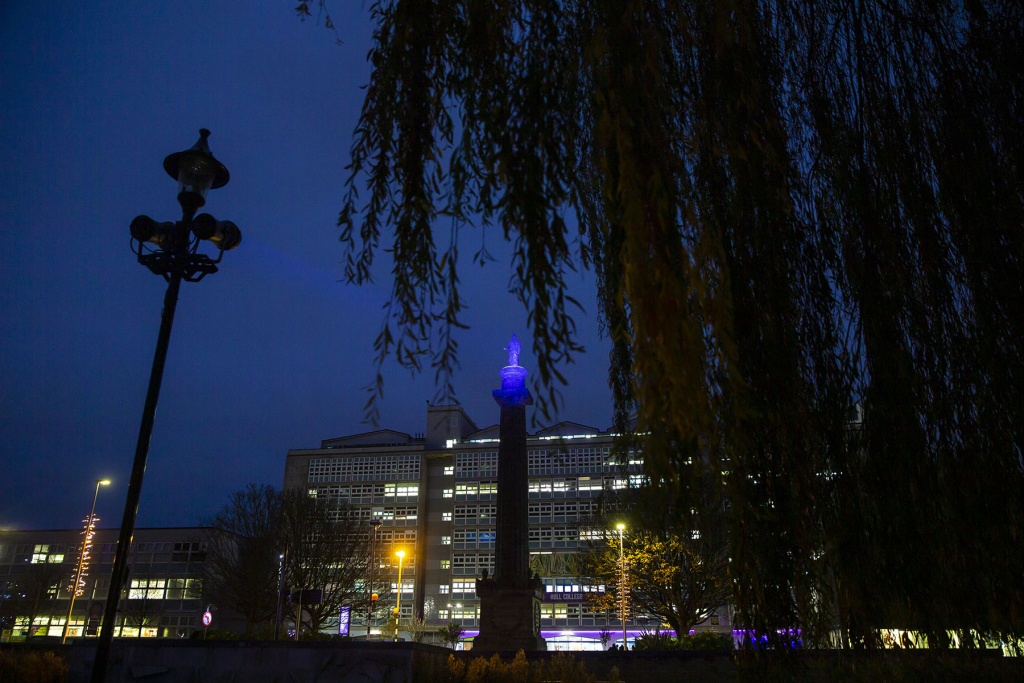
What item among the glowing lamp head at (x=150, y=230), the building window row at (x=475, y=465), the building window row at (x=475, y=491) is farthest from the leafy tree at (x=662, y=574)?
the building window row at (x=475, y=465)

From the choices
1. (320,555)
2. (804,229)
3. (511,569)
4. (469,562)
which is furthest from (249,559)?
(804,229)

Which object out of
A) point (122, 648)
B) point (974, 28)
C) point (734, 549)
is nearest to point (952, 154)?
point (974, 28)

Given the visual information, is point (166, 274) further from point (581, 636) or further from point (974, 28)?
point (581, 636)

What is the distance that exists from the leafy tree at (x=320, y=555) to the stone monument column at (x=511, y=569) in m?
13.9

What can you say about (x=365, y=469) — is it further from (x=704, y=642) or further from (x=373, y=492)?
(x=704, y=642)

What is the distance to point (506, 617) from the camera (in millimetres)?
30391

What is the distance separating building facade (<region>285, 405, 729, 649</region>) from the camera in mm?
65750

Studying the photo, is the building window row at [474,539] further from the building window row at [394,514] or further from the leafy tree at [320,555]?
the leafy tree at [320,555]

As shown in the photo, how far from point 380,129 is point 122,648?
2127cm

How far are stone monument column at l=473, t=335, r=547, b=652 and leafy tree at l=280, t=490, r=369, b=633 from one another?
45.4 feet

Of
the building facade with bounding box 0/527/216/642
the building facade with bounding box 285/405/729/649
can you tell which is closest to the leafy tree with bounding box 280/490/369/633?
the building facade with bounding box 0/527/216/642

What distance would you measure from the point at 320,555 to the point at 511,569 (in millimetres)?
16181

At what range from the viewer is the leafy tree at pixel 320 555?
41844mm

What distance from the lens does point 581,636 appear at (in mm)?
64000
